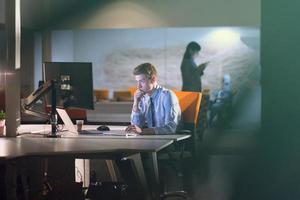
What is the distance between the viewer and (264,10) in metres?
3.20

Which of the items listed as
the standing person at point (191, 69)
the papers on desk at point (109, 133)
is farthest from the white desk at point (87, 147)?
the standing person at point (191, 69)

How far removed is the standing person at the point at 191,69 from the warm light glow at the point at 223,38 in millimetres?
306

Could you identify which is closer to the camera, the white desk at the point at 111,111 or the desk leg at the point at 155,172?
the desk leg at the point at 155,172

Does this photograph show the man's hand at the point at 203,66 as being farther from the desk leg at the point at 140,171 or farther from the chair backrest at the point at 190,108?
the desk leg at the point at 140,171

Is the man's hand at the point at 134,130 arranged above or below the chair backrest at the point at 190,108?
below

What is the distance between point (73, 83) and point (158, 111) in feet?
2.58

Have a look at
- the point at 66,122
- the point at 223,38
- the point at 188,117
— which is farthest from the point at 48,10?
the point at 188,117

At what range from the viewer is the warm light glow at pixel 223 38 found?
6.19m

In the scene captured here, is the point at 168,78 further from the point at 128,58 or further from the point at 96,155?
the point at 96,155

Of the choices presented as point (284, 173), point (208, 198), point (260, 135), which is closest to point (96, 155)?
point (260, 135)

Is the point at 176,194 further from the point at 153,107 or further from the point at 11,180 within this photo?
the point at 11,180

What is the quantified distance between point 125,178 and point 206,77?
3.58m

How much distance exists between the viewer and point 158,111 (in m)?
3.93

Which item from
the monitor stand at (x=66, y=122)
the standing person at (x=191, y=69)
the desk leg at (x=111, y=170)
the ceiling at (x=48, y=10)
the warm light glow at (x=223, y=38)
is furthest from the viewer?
the ceiling at (x=48, y=10)
